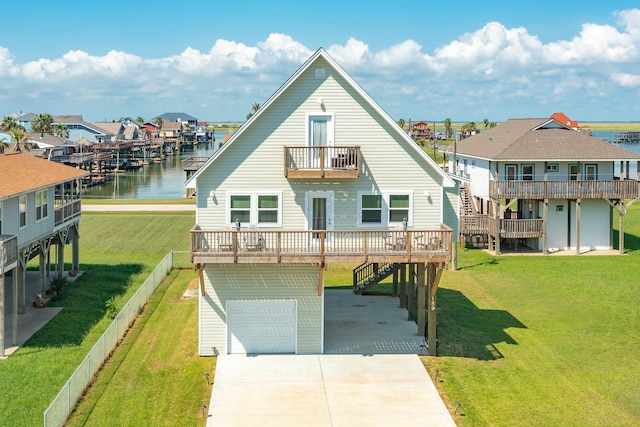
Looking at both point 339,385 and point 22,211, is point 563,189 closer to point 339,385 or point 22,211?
point 339,385

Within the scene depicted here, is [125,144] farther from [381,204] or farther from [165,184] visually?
[381,204]

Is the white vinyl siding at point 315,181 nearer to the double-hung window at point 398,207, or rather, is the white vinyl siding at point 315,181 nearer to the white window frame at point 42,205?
the double-hung window at point 398,207

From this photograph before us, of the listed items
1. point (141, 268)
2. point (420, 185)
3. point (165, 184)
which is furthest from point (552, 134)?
point (165, 184)

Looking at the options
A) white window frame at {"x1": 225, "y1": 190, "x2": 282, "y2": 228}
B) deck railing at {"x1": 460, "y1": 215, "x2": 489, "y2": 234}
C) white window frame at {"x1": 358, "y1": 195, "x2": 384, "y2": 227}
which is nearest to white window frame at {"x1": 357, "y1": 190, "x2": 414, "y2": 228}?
white window frame at {"x1": 358, "y1": 195, "x2": 384, "y2": 227}

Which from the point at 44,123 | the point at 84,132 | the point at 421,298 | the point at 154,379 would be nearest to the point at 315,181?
the point at 421,298

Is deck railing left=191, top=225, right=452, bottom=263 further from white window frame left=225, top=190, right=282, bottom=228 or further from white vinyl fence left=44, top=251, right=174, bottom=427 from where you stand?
white vinyl fence left=44, top=251, right=174, bottom=427

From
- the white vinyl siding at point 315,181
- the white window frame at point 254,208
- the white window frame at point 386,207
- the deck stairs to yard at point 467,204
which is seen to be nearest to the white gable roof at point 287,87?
the white vinyl siding at point 315,181

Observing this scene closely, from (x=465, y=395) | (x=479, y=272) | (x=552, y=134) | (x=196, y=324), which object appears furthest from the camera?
(x=552, y=134)
